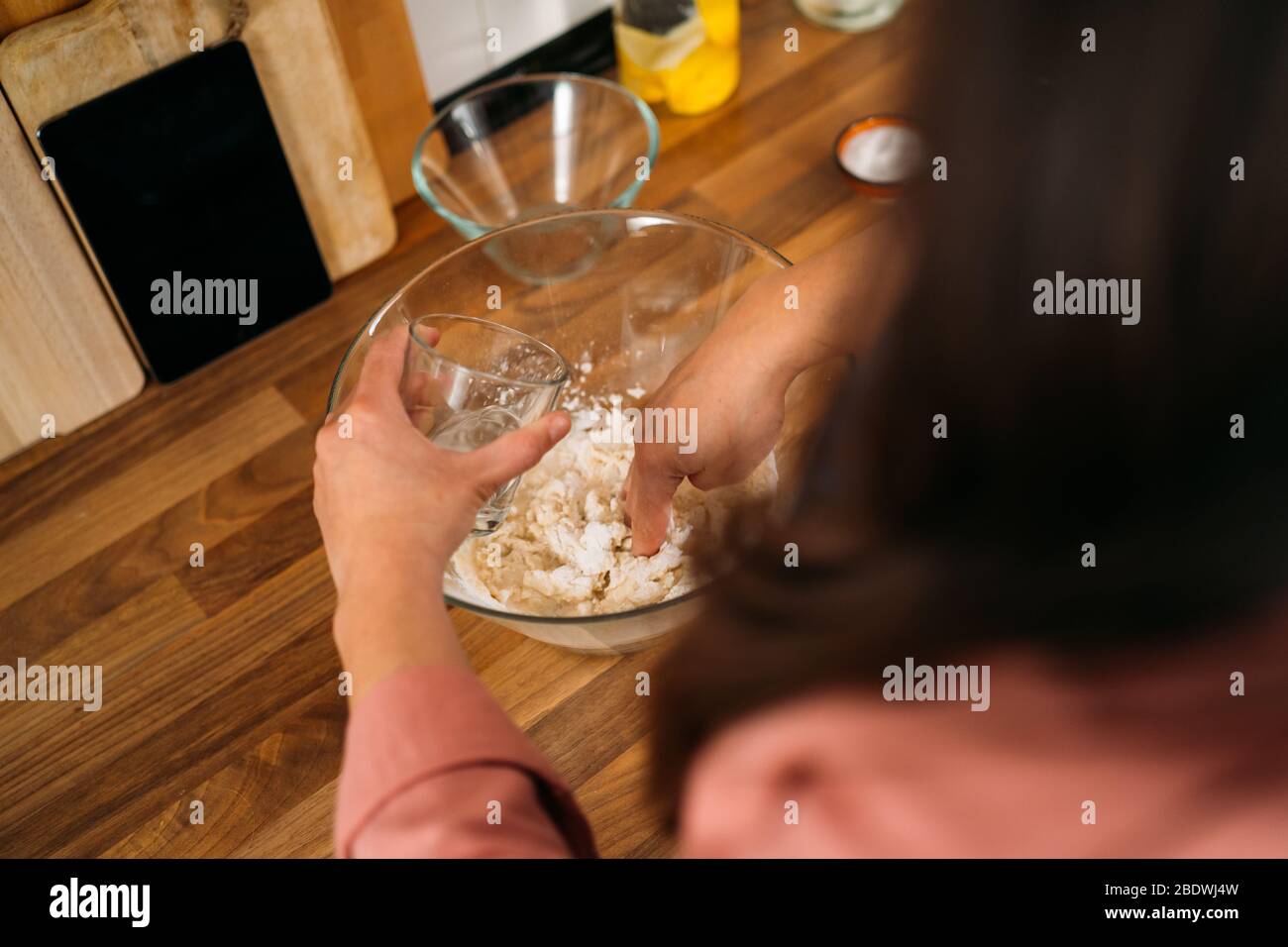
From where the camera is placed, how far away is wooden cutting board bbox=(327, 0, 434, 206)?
89 cm

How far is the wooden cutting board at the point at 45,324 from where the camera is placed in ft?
2.40

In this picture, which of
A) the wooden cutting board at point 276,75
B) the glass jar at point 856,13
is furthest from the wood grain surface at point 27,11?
the glass jar at point 856,13

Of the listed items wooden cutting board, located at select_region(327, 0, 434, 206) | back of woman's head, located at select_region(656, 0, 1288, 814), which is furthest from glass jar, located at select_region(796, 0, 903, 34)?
back of woman's head, located at select_region(656, 0, 1288, 814)

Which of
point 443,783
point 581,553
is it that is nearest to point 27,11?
point 581,553

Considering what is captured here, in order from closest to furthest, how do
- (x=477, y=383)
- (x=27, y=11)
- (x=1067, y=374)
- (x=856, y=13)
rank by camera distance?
(x=1067, y=374), (x=477, y=383), (x=27, y=11), (x=856, y=13)

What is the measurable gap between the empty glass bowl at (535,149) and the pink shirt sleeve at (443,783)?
2.10 feet

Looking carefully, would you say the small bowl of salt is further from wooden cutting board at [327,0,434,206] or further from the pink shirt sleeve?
the pink shirt sleeve

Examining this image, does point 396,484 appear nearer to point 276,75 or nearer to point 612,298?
point 612,298

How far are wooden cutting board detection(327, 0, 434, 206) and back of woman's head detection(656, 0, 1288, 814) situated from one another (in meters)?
0.72

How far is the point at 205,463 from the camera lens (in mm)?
827

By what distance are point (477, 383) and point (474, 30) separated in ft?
1.88

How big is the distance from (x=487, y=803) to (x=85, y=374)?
62 cm

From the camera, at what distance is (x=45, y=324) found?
2.57ft
